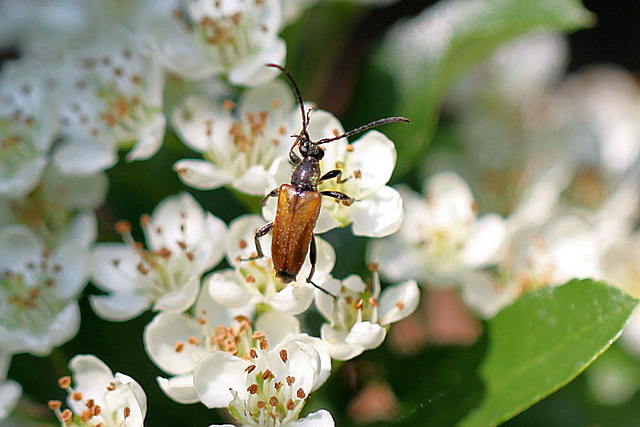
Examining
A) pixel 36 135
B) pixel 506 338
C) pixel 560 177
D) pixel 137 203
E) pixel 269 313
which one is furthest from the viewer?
pixel 560 177

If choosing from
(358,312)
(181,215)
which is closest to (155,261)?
(181,215)

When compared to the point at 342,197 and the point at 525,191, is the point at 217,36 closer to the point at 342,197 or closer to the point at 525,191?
the point at 342,197

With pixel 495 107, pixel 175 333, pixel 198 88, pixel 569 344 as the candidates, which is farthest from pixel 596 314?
pixel 495 107

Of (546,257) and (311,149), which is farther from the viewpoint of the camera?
(546,257)

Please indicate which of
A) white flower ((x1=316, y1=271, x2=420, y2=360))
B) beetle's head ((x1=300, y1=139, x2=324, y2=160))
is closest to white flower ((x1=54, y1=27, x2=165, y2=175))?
beetle's head ((x1=300, y1=139, x2=324, y2=160))

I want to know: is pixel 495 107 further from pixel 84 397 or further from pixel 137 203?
pixel 84 397

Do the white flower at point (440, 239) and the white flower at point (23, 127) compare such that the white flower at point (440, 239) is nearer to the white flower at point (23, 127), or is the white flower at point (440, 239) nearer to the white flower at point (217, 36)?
the white flower at point (217, 36)
